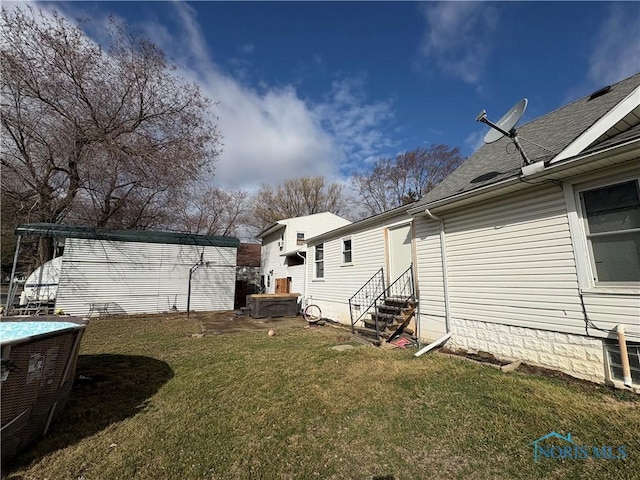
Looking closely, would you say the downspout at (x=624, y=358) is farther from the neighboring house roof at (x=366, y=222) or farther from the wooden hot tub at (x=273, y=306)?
the wooden hot tub at (x=273, y=306)

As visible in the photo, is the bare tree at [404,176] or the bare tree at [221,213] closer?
the bare tree at [404,176]

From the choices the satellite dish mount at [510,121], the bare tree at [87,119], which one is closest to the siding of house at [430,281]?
the satellite dish mount at [510,121]

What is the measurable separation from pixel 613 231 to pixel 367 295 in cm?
592

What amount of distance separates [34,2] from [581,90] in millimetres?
19370

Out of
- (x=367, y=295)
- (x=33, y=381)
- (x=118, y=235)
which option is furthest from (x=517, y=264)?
(x=118, y=235)

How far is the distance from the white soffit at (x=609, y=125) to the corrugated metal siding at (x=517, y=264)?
732 mm

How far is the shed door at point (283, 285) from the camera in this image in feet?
54.0

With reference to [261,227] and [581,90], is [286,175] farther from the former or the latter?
[581,90]

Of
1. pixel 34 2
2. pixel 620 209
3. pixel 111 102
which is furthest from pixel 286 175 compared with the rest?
pixel 620 209

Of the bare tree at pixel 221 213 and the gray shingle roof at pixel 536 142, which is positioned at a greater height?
the bare tree at pixel 221 213

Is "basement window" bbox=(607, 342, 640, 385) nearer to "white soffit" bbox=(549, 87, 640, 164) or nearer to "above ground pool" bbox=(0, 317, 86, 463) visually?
"white soffit" bbox=(549, 87, 640, 164)

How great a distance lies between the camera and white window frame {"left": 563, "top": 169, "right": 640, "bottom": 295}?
3837mm

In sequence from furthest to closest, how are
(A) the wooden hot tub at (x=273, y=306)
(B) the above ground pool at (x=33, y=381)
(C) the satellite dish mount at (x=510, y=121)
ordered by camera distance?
(A) the wooden hot tub at (x=273, y=306) → (C) the satellite dish mount at (x=510, y=121) → (B) the above ground pool at (x=33, y=381)

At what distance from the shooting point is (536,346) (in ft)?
15.1
